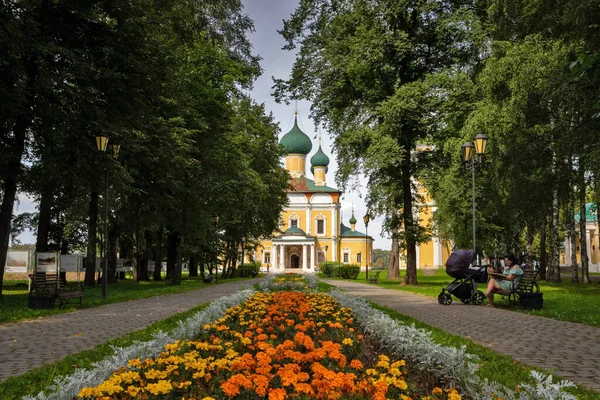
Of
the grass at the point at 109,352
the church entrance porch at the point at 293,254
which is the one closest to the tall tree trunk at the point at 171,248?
the grass at the point at 109,352

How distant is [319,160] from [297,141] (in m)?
5.32

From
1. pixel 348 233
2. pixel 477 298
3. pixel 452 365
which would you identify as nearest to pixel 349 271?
pixel 477 298

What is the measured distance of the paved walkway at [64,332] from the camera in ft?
19.2

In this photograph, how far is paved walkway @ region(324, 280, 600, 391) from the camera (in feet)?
18.2

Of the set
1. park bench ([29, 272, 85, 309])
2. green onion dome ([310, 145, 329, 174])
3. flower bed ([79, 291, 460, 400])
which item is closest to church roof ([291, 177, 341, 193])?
green onion dome ([310, 145, 329, 174])

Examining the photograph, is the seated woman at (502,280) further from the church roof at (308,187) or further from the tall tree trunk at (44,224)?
the church roof at (308,187)

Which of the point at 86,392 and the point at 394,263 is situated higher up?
the point at 86,392

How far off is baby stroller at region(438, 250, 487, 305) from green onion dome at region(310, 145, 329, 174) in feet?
207

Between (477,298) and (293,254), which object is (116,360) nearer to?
(477,298)

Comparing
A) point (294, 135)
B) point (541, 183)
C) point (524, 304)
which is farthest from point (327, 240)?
point (524, 304)

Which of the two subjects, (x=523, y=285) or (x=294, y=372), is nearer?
(x=294, y=372)

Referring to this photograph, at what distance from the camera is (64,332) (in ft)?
26.0

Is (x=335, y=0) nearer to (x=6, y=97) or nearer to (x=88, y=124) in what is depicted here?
(x=88, y=124)

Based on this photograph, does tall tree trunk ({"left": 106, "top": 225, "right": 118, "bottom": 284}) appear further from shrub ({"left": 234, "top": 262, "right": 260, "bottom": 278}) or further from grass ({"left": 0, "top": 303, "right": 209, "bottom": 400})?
grass ({"left": 0, "top": 303, "right": 209, "bottom": 400})
